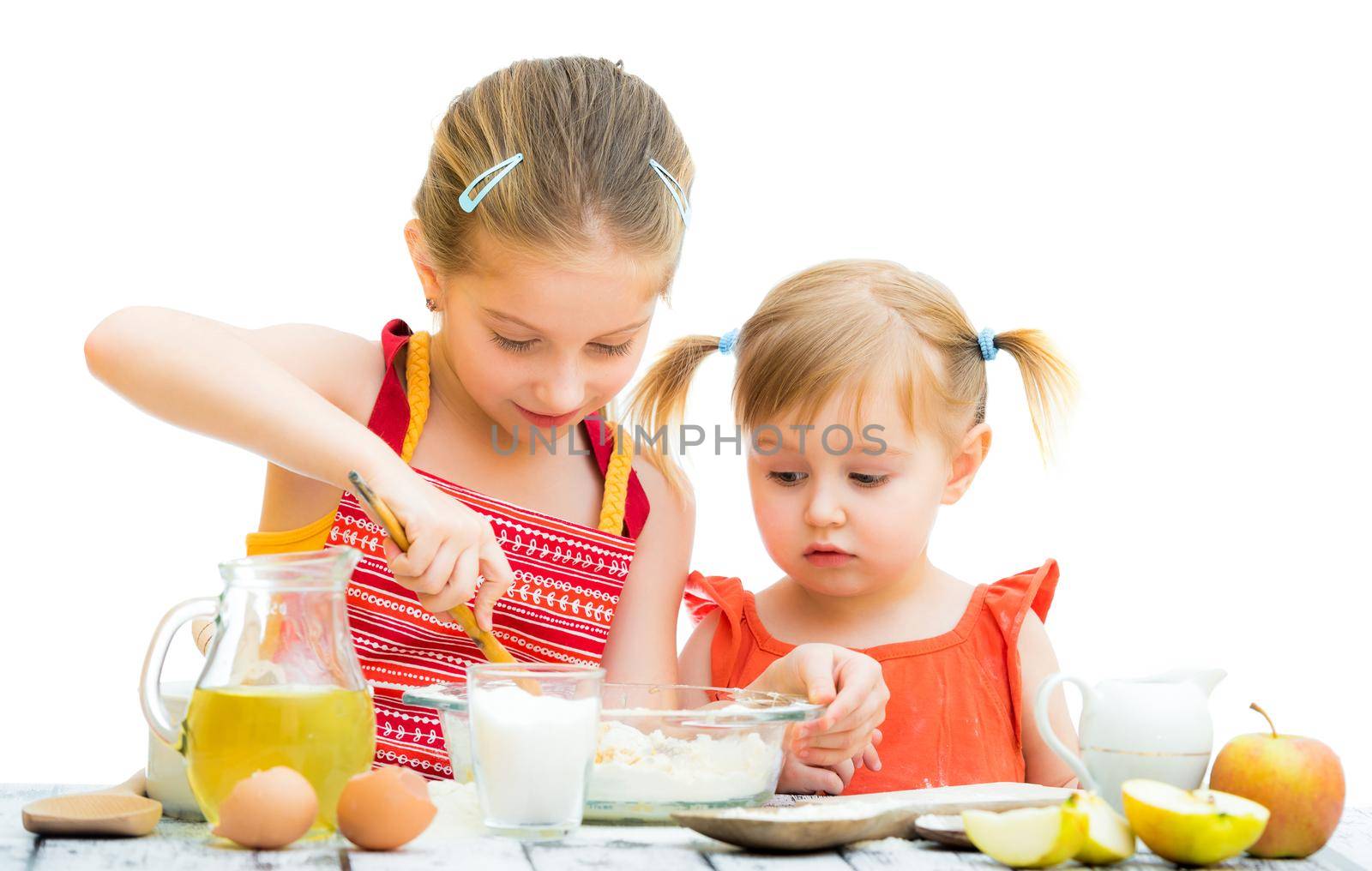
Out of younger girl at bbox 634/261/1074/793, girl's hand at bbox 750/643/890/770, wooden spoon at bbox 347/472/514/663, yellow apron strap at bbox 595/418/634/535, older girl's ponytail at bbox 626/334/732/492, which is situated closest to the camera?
wooden spoon at bbox 347/472/514/663

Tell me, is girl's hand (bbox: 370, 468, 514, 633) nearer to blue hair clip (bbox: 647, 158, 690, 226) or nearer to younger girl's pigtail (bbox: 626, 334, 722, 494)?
blue hair clip (bbox: 647, 158, 690, 226)

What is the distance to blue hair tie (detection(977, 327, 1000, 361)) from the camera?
68.7 inches

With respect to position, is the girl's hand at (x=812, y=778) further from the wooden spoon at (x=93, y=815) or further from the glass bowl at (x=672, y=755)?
the wooden spoon at (x=93, y=815)

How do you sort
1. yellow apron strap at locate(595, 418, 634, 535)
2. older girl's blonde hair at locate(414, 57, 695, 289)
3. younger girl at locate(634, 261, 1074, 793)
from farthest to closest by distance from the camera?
yellow apron strap at locate(595, 418, 634, 535), younger girl at locate(634, 261, 1074, 793), older girl's blonde hair at locate(414, 57, 695, 289)

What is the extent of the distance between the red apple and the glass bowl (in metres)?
0.31

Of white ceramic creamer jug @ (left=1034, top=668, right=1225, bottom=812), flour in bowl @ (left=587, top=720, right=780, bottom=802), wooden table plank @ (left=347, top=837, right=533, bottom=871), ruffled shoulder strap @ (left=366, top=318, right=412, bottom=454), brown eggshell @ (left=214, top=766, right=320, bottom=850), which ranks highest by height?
ruffled shoulder strap @ (left=366, top=318, right=412, bottom=454)

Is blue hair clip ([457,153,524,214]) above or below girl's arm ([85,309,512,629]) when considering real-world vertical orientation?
above

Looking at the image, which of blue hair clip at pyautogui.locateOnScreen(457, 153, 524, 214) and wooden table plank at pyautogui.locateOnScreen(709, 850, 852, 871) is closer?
wooden table plank at pyautogui.locateOnScreen(709, 850, 852, 871)

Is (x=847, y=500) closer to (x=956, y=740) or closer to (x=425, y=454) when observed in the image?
(x=956, y=740)

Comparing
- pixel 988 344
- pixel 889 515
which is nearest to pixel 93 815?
pixel 889 515

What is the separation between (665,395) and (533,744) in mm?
946

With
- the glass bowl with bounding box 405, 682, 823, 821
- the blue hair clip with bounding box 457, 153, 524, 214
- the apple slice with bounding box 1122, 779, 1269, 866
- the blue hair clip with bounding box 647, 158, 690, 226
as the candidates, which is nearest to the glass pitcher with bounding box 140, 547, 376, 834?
the glass bowl with bounding box 405, 682, 823, 821

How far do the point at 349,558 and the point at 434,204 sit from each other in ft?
2.29

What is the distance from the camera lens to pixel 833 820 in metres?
0.90
